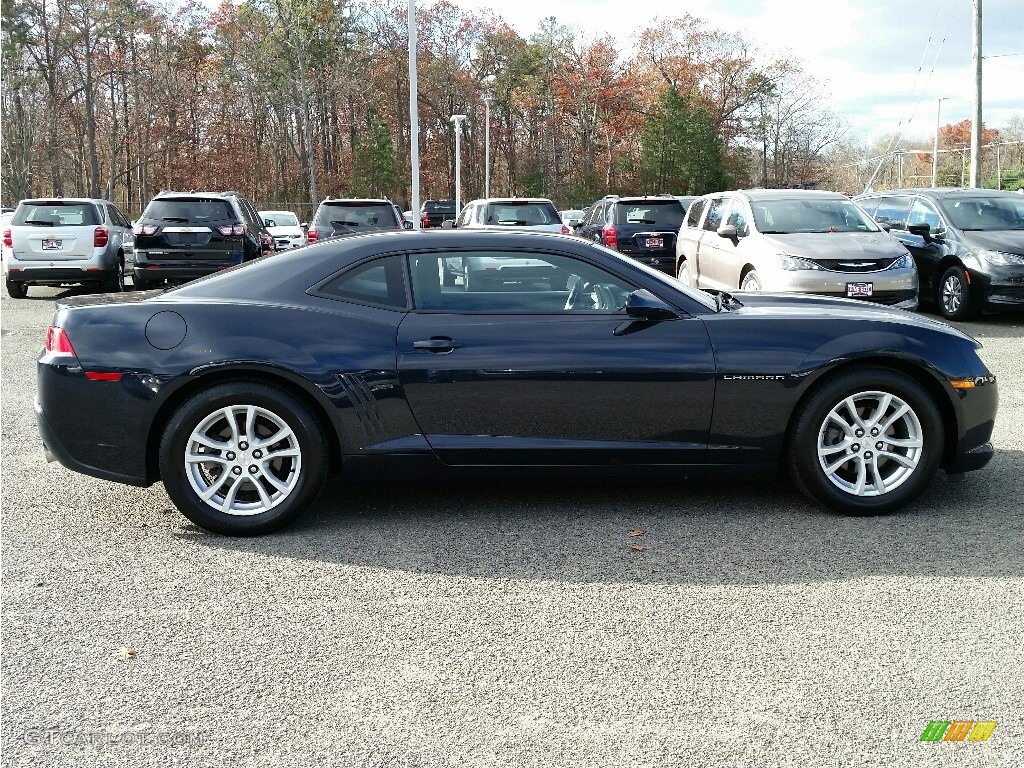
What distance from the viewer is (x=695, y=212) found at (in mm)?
15062

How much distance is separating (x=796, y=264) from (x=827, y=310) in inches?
249

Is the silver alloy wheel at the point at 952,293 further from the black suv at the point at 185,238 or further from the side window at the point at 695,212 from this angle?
the black suv at the point at 185,238

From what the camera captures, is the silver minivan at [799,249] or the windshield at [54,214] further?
the windshield at [54,214]

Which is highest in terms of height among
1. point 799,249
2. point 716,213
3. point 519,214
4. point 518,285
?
point 519,214

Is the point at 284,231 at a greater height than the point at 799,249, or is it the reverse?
the point at 284,231

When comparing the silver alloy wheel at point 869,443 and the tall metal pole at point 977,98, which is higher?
the tall metal pole at point 977,98

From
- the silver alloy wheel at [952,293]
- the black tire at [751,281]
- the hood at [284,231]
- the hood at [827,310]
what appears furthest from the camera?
the hood at [284,231]

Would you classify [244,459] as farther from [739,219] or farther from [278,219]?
[278,219]

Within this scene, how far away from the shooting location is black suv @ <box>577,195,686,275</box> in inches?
702

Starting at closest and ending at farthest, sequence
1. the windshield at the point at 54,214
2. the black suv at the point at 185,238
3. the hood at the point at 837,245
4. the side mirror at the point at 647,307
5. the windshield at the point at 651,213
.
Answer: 1. the side mirror at the point at 647,307
2. the hood at the point at 837,245
3. the black suv at the point at 185,238
4. the windshield at the point at 54,214
5. the windshield at the point at 651,213

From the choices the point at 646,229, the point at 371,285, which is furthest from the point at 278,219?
the point at 371,285

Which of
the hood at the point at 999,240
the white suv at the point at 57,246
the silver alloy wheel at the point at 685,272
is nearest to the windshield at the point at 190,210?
the white suv at the point at 57,246

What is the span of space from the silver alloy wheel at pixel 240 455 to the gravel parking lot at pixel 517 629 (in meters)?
0.20

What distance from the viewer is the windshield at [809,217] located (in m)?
12.4
